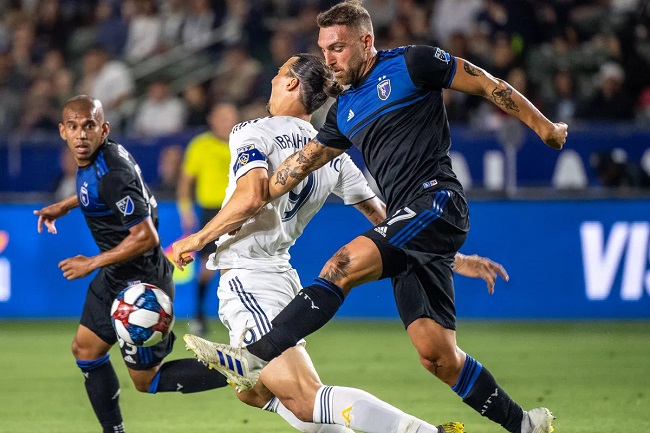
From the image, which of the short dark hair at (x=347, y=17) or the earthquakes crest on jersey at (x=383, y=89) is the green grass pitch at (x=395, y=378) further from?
the short dark hair at (x=347, y=17)

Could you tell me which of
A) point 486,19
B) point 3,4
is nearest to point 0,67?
point 3,4

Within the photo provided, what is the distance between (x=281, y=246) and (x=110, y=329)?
120 centimetres

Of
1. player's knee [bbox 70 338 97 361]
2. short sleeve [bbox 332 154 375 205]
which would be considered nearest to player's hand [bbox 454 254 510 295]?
short sleeve [bbox 332 154 375 205]

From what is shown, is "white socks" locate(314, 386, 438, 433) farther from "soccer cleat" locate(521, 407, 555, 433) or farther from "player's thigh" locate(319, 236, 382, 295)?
"soccer cleat" locate(521, 407, 555, 433)

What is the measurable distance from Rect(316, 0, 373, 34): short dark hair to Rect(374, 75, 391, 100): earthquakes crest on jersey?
0.94ft

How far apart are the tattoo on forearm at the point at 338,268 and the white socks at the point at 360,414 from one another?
55 cm

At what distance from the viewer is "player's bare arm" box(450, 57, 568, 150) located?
5316 millimetres

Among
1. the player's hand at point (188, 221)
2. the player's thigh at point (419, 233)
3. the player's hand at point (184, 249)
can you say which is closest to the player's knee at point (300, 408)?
the player's thigh at point (419, 233)

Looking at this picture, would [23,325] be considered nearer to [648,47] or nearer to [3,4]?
[3,4]

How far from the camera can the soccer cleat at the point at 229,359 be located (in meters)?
5.05

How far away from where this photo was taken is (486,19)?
1597 centimetres

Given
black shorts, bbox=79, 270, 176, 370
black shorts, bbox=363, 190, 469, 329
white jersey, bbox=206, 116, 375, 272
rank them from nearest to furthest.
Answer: black shorts, bbox=363, 190, 469, 329 → white jersey, bbox=206, 116, 375, 272 → black shorts, bbox=79, 270, 176, 370

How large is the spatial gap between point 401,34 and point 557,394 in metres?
8.60

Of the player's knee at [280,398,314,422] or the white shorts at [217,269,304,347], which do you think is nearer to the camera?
the player's knee at [280,398,314,422]
